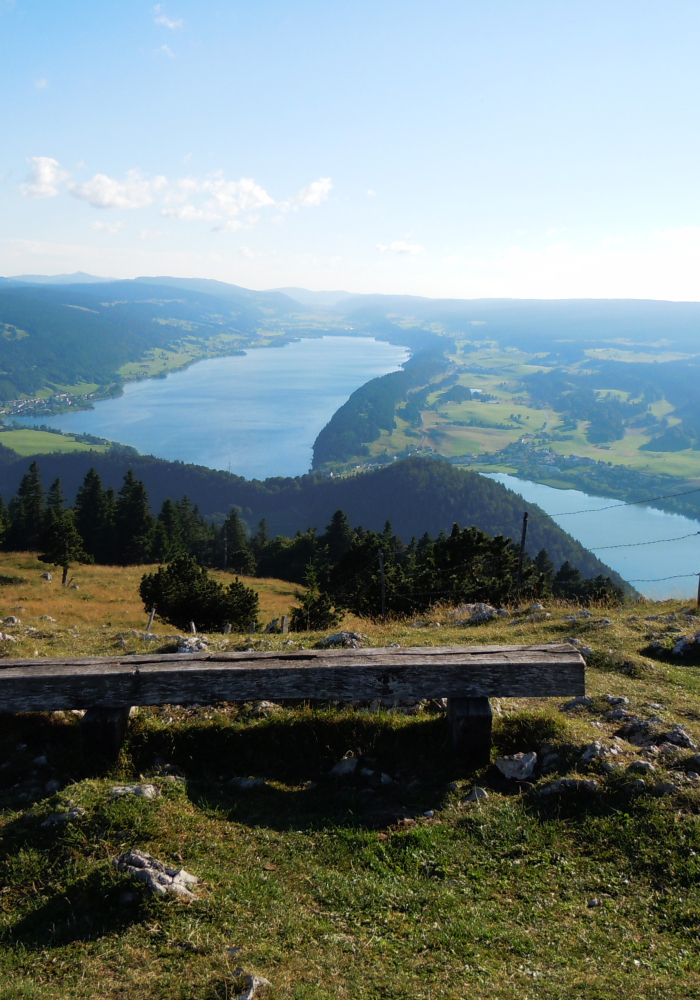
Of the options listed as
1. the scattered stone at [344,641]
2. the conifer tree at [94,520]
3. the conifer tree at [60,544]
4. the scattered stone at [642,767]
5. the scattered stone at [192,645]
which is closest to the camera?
the scattered stone at [642,767]

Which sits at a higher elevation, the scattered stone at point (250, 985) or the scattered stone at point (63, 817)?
the scattered stone at point (250, 985)

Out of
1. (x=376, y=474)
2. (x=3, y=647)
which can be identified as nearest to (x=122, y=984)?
(x=3, y=647)

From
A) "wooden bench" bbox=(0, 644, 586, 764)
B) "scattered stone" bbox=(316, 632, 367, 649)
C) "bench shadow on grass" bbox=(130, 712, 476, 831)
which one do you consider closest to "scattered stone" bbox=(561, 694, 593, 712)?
"wooden bench" bbox=(0, 644, 586, 764)

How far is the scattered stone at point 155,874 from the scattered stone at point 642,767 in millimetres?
3819

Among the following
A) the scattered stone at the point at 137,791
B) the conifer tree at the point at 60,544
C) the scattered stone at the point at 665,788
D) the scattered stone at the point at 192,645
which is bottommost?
the conifer tree at the point at 60,544

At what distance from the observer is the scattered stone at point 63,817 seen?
445 centimetres

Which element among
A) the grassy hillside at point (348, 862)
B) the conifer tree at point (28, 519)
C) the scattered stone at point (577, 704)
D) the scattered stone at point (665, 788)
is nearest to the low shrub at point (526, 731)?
the grassy hillside at point (348, 862)

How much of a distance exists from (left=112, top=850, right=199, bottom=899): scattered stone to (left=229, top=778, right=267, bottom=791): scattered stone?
1.30 m

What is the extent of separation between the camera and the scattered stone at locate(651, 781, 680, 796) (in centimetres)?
480

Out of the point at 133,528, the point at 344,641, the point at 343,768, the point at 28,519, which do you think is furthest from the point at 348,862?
the point at 28,519

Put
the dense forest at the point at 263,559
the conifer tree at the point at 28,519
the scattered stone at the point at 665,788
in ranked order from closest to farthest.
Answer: the scattered stone at the point at 665,788, the dense forest at the point at 263,559, the conifer tree at the point at 28,519

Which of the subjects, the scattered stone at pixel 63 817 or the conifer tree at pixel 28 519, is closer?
the scattered stone at pixel 63 817

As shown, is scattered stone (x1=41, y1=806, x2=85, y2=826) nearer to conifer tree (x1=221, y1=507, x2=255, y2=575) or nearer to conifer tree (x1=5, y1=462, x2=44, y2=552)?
conifer tree (x1=5, y1=462, x2=44, y2=552)

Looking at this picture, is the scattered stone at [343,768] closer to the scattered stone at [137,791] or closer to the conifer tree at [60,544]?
the scattered stone at [137,791]
